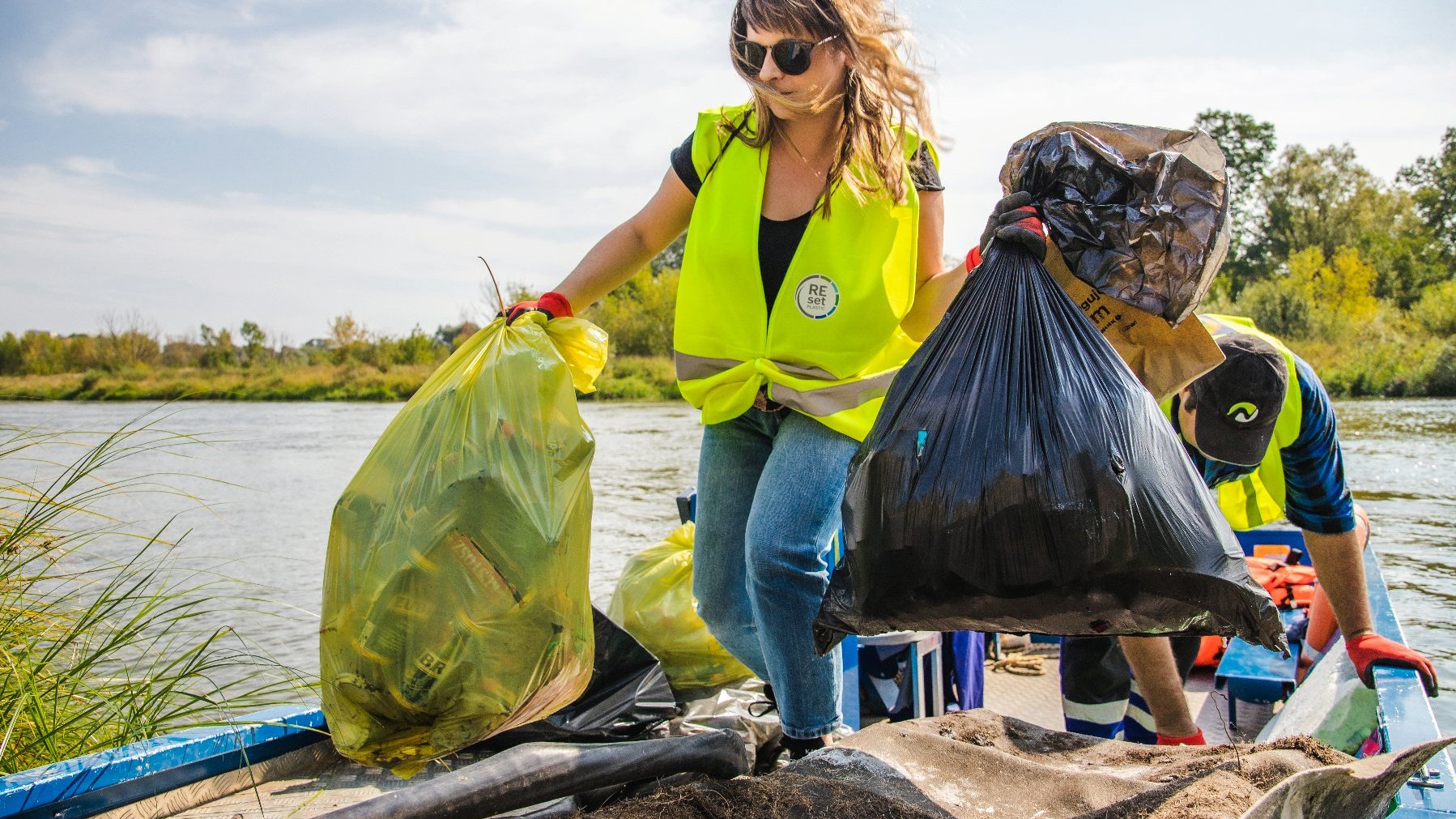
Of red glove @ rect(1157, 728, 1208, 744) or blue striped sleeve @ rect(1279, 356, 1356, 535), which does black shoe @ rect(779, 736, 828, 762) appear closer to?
red glove @ rect(1157, 728, 1208, 744)

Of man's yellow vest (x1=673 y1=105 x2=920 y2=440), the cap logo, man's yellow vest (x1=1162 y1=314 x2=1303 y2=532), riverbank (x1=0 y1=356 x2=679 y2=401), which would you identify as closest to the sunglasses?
man's yellow vest (x1=673 y1=105 x2=920 y2=440)

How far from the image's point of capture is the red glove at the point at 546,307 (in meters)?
1.95

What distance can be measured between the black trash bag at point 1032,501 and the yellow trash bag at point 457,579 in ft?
1.66

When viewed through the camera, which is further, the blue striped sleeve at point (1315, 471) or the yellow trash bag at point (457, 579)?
the blue striped sleeve at point (1315, 471)

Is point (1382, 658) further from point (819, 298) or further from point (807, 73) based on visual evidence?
point (807, 73)

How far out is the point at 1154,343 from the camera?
6.15ft

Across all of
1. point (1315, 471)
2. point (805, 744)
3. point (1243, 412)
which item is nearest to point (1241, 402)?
point (1243, 412)

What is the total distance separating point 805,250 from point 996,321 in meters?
0.62

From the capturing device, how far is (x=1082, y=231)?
166cm

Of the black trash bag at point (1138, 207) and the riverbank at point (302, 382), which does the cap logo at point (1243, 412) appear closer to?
the black trash bag at point (1138, 207)

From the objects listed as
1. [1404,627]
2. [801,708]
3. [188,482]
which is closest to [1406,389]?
[1404,627]

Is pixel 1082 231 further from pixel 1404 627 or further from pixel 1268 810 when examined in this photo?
pixel 1404 627

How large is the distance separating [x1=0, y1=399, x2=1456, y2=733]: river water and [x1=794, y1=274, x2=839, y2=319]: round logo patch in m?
1.30

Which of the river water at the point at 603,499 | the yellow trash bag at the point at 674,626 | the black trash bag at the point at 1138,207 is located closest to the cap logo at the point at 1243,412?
the black trash bag at the point at 1138,207
